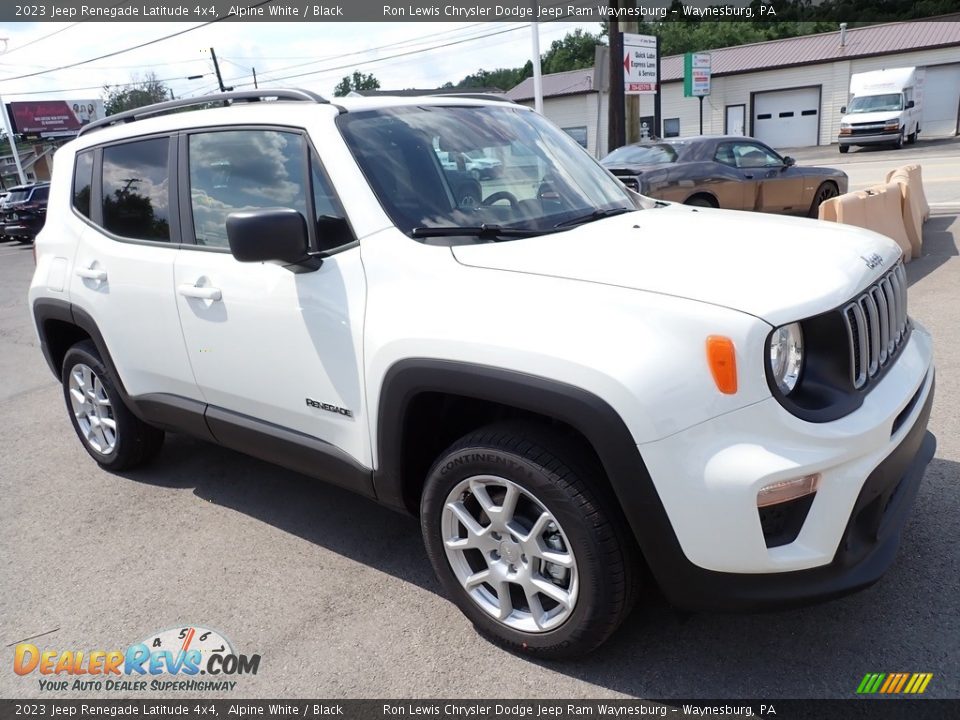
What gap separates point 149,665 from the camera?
2.89 metres

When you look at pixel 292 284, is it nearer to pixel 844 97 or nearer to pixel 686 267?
pixel 686 267

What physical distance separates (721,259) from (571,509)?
0.93 m

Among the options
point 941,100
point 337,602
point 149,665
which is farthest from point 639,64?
point 941,100

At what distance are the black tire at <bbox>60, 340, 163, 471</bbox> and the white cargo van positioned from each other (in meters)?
30.9

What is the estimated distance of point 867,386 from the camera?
2.41m

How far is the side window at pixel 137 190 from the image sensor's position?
12.0 feet

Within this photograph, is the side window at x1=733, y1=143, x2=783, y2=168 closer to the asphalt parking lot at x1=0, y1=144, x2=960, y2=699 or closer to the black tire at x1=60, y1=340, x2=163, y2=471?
the asphalt parking lot at x1=0, y1=144, x2=960, y2=699

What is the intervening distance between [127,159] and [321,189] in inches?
61.0

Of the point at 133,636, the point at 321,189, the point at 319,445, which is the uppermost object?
the point at 321,189

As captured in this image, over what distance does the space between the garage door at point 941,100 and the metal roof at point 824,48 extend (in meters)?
1.26

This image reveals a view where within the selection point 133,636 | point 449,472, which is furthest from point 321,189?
point 133,636

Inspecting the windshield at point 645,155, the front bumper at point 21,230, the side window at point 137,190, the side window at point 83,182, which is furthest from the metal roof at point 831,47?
the side window at point 137,190

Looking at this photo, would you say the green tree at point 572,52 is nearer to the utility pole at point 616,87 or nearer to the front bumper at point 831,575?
the utility pole at point 616,87

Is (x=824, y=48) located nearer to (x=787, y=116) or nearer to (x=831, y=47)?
(x=831, y=47)
